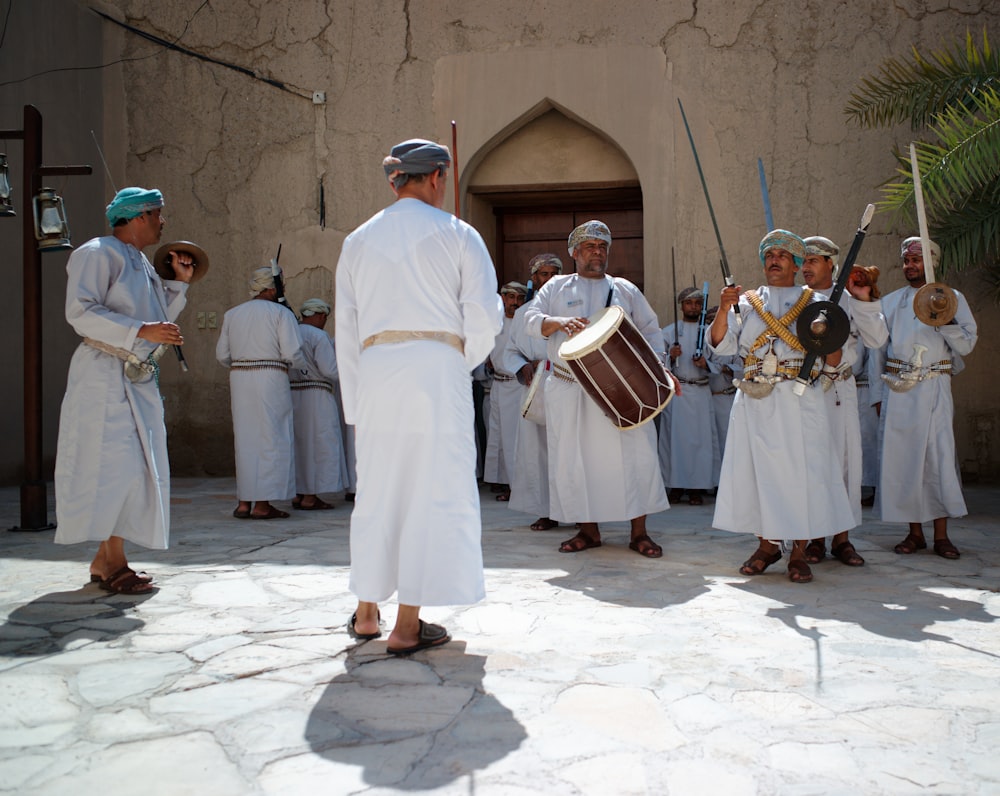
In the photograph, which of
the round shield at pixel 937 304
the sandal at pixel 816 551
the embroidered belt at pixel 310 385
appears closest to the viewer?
the round shield at pixel 937 304

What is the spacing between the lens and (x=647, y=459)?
18.8ft

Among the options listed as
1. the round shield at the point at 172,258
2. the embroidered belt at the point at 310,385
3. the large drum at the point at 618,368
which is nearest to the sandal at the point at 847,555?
the large drum at the point at 618,368

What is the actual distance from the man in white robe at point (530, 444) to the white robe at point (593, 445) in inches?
24.8

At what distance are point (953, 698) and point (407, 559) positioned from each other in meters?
1.84

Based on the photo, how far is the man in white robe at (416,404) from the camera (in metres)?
3.54

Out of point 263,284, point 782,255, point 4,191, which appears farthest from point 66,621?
point 263,284

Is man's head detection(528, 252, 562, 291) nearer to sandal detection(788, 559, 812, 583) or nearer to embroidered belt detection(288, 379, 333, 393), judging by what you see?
embroidered belt detection(288, 379, 333, 393)

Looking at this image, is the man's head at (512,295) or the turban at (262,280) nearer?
the turban at (262,280)

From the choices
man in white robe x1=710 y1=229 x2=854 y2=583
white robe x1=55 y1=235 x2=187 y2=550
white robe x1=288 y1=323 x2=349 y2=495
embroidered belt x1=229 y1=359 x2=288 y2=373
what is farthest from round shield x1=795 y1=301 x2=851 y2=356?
white robe x1=288 y1=323 x2=349 y2=495

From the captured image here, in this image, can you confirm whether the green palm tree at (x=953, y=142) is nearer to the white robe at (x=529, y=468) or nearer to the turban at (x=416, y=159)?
the white robe at (x=529, y=468)

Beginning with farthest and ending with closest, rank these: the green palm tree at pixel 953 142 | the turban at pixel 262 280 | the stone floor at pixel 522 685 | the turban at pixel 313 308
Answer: the turban at pixel 313 308 → the turban at pixel 262 280 → the green palm tree at pixel 953 142 → the stone floor at pixel 522 685

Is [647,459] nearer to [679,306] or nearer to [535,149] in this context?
[679,306]

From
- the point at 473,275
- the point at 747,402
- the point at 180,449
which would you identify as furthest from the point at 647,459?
the point at 180,449

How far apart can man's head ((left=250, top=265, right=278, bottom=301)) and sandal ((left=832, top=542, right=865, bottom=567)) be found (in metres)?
4.34
